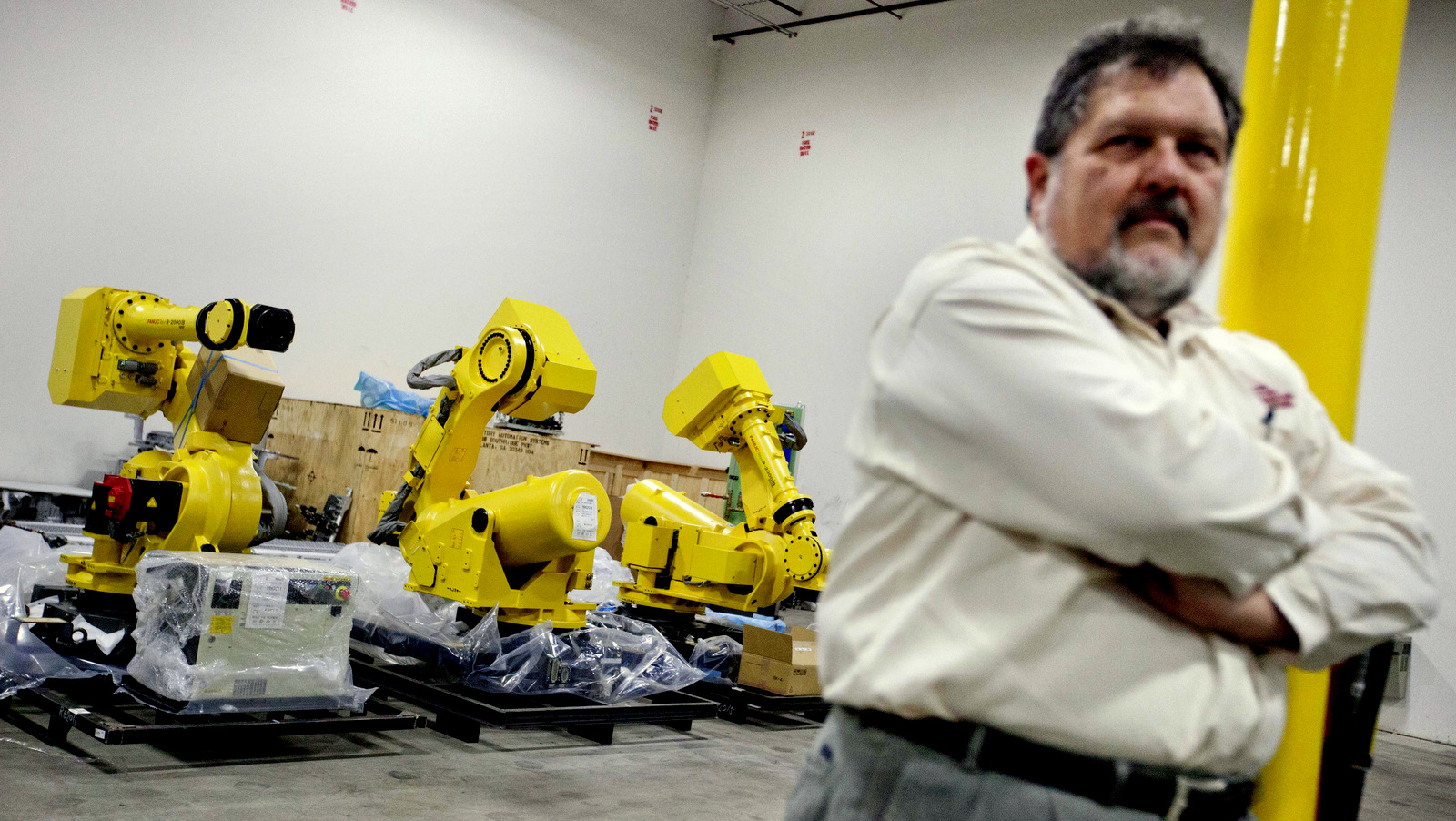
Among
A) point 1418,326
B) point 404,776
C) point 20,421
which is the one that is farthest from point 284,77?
point 1418,326

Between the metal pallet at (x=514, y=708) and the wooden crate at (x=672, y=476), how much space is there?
185 inches

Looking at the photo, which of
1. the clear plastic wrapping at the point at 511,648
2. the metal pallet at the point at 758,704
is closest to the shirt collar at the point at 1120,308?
the clear plastic wrapping at the point at 511,648

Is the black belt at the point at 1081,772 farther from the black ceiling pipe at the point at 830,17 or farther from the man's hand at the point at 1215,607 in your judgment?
the black ceiling pipe at the point at 830,17

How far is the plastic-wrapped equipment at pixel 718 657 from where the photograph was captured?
5.67m

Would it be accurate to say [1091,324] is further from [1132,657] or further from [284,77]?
[284,77]

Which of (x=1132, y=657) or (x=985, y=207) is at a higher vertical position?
(x=985, y=207)

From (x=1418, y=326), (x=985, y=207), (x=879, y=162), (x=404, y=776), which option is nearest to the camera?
(x=404, y=776)

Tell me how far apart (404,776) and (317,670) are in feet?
1.57

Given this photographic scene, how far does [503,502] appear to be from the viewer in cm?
458

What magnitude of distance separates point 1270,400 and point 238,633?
3.24 metres

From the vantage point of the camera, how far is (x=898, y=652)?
1.10 metres

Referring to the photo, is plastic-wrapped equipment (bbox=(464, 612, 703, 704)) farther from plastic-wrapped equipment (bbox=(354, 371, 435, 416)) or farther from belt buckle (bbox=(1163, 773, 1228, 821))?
plastic-wrapped equipment (bbox=(354, 371, 435, 416))

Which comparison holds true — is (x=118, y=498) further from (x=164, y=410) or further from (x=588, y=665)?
(x=588, y=665)

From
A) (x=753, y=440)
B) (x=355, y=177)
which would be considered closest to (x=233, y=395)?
(x=753, y=440)
